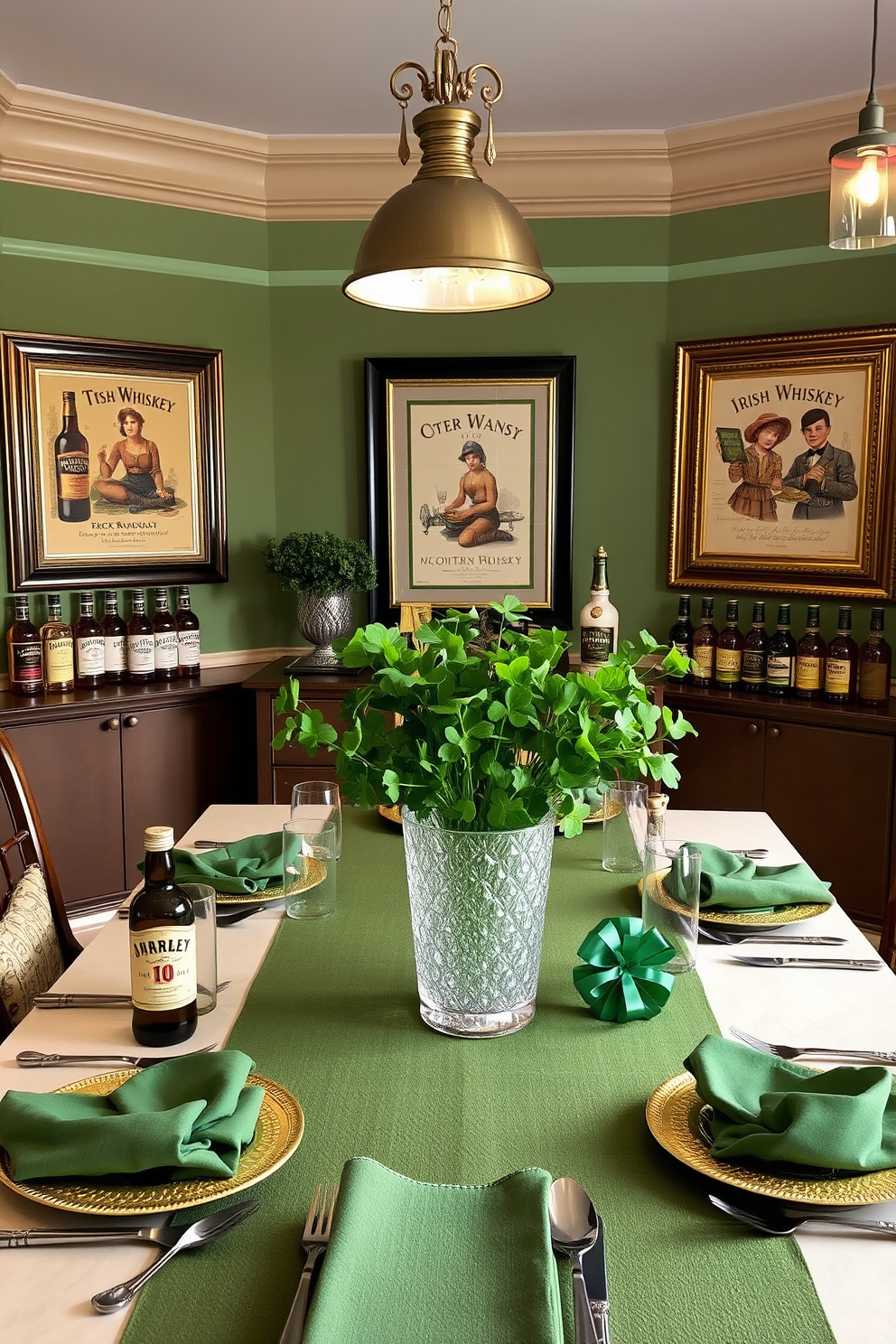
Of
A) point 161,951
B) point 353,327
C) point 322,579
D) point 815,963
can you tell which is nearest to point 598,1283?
point 161,951

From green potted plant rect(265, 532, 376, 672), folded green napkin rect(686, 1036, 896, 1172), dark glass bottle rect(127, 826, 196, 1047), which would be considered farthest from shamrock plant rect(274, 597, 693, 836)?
green potted plant rect(265, 532, 376, 672)

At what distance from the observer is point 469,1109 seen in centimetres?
122

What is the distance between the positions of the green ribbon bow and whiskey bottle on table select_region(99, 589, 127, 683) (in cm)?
271

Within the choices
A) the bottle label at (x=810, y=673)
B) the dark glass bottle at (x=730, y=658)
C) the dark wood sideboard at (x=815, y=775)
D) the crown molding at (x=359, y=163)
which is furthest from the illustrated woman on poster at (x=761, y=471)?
the crown molding at (x=359, y=163)

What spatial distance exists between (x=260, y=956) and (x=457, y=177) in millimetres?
1214

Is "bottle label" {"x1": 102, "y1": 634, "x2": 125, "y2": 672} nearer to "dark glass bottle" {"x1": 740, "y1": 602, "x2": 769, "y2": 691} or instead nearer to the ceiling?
the ceiling

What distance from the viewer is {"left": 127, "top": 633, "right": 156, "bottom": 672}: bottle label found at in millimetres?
3840

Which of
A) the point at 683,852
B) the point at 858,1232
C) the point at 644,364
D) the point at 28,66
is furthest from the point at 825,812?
the point at 28,66

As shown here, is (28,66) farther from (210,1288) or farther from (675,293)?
(210,1288)

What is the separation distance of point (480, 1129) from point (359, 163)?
144 inches

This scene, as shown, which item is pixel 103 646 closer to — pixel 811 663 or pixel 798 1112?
pixel 811 663

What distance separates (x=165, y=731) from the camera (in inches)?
147

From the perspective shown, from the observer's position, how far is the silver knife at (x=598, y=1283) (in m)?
0.88

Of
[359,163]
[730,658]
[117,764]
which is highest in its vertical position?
[359,163]
